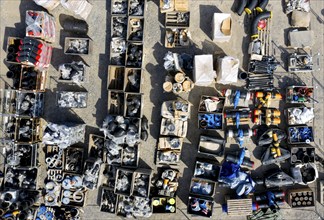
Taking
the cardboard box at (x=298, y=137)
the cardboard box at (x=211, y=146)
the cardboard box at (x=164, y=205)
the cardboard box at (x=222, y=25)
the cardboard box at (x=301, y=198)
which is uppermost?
the cardboard box at (x=222, y=25)

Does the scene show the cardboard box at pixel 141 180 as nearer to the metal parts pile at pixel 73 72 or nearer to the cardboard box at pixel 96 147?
the cardboard box at pixel 96 147

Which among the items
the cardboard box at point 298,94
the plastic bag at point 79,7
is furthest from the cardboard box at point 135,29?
the cardboard box at point 298,94

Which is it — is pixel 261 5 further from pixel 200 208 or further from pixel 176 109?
pixel 200 208

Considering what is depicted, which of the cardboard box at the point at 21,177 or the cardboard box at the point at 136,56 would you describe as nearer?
the cardboard box at the point at 136,56

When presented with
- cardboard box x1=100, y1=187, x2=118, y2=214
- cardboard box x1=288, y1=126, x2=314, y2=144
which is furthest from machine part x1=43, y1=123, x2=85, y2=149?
cardboard box x1=288, y1=126, x2=314, y2=144

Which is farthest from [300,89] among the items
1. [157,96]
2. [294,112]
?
[157,96]

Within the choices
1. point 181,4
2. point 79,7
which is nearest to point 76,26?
point 79,7

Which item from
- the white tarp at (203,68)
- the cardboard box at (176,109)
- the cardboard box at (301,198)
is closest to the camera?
the white tarp at (203,68)
